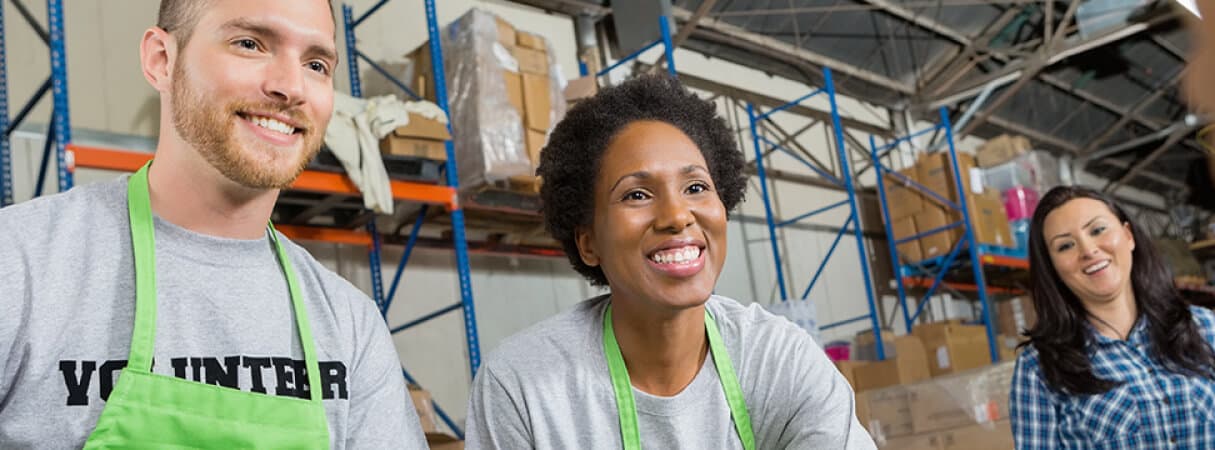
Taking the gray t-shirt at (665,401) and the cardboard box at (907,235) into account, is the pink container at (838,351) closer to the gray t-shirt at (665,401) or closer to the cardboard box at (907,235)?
the cardboard box at (907,235)

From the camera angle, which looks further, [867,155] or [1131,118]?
[1131,118]

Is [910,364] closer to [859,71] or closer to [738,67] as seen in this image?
[738,67]

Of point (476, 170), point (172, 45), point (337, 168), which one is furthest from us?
point (476, 170)

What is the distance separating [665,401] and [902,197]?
8.85m

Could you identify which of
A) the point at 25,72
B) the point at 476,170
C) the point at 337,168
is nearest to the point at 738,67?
the point at 476,170

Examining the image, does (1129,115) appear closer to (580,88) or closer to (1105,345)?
(580,88)

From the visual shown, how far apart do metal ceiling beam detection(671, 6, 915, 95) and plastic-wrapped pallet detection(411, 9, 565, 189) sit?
10.1 feet

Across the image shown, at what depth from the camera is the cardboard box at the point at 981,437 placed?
5.74m

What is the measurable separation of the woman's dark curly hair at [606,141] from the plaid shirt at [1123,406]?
4.62 feet

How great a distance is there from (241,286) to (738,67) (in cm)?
880

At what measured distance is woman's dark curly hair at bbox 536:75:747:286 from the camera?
2.22 metres

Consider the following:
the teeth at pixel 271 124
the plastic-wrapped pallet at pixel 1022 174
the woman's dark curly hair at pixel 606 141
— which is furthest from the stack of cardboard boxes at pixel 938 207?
the teeth at pixel 271 124

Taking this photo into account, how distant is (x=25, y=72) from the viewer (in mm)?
5227

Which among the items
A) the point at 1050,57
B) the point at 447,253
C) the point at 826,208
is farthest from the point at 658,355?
the point at 1050,57
